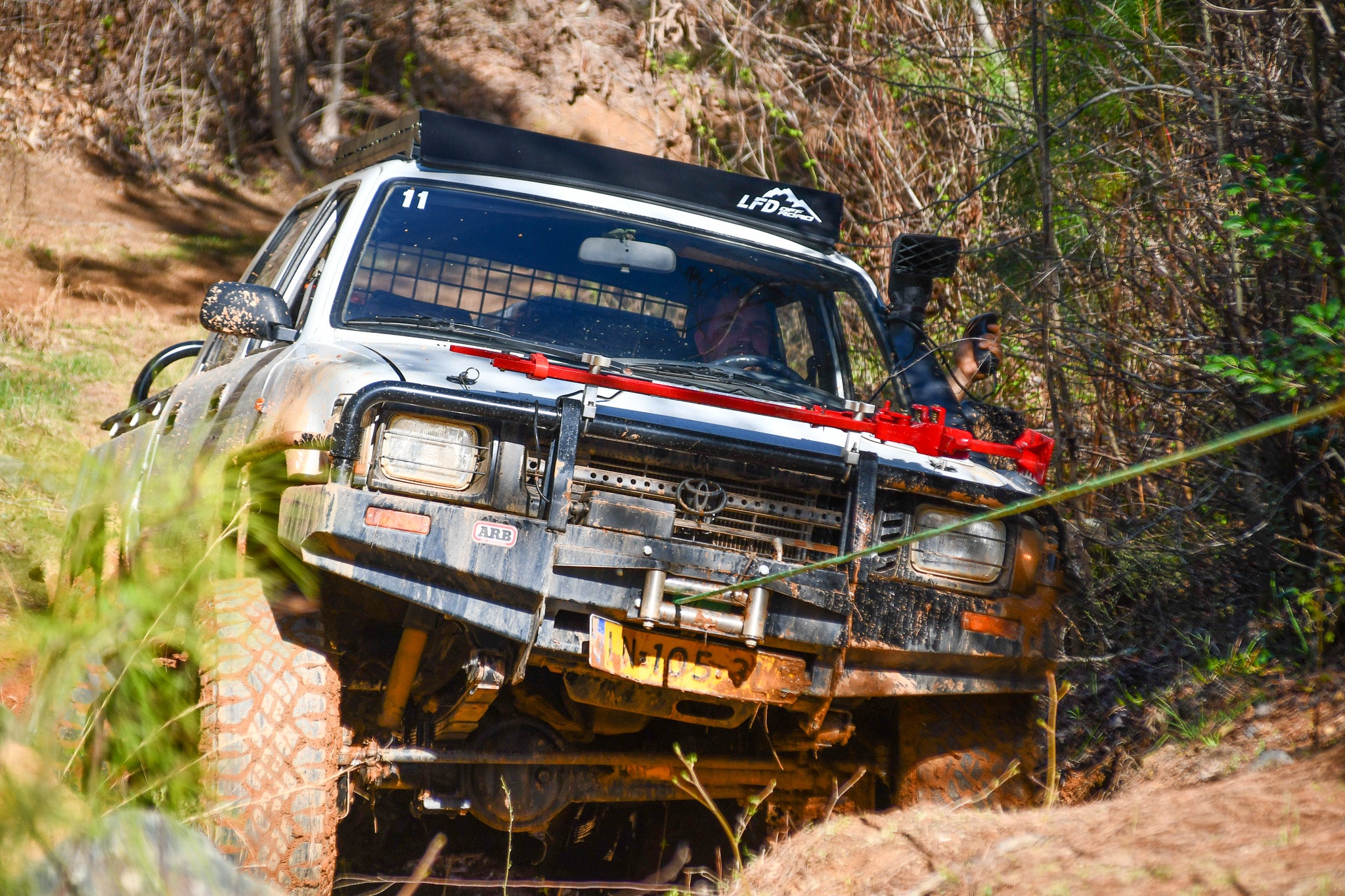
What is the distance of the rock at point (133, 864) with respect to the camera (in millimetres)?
1877

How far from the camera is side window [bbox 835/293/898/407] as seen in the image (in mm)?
4875

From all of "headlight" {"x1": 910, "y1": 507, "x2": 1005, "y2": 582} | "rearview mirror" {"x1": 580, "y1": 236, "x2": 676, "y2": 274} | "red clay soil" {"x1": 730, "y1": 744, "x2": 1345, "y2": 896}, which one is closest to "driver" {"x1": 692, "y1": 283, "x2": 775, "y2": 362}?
"rearview mirror" {"x1": 580, "y1": 236, "x2": 676, "y2": 274}

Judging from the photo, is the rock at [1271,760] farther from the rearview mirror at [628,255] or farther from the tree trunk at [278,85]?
the tree trunk at [278,85]

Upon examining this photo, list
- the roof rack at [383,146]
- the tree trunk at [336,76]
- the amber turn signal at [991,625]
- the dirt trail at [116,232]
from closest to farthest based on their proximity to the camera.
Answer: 1. the amber turn signal at [991,625]
2. the roof rack at [383,146]
3. the dirt trail at [116,232]
4. the tree trunk at [336,76]

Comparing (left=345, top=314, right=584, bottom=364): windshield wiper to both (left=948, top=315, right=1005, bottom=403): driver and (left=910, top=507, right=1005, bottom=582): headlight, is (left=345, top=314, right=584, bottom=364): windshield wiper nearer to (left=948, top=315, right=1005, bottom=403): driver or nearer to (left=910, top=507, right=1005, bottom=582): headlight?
(left=910, top=507, right=1005, bottom=582): headlight

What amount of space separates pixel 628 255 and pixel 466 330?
32.3 inches

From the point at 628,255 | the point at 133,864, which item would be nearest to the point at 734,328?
the point at 628,255

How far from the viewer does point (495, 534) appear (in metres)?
3.11

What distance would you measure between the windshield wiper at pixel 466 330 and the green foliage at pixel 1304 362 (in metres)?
2.14

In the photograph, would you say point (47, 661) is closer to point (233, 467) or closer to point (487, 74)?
point (233, 467)

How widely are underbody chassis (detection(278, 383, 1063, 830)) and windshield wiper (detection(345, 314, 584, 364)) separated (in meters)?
0.73

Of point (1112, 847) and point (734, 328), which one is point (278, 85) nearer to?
point (734, 328)

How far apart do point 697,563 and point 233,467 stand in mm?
1489

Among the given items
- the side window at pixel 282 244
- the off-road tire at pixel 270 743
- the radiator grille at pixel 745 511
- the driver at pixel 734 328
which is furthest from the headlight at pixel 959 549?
the side window at pixel 282 244
